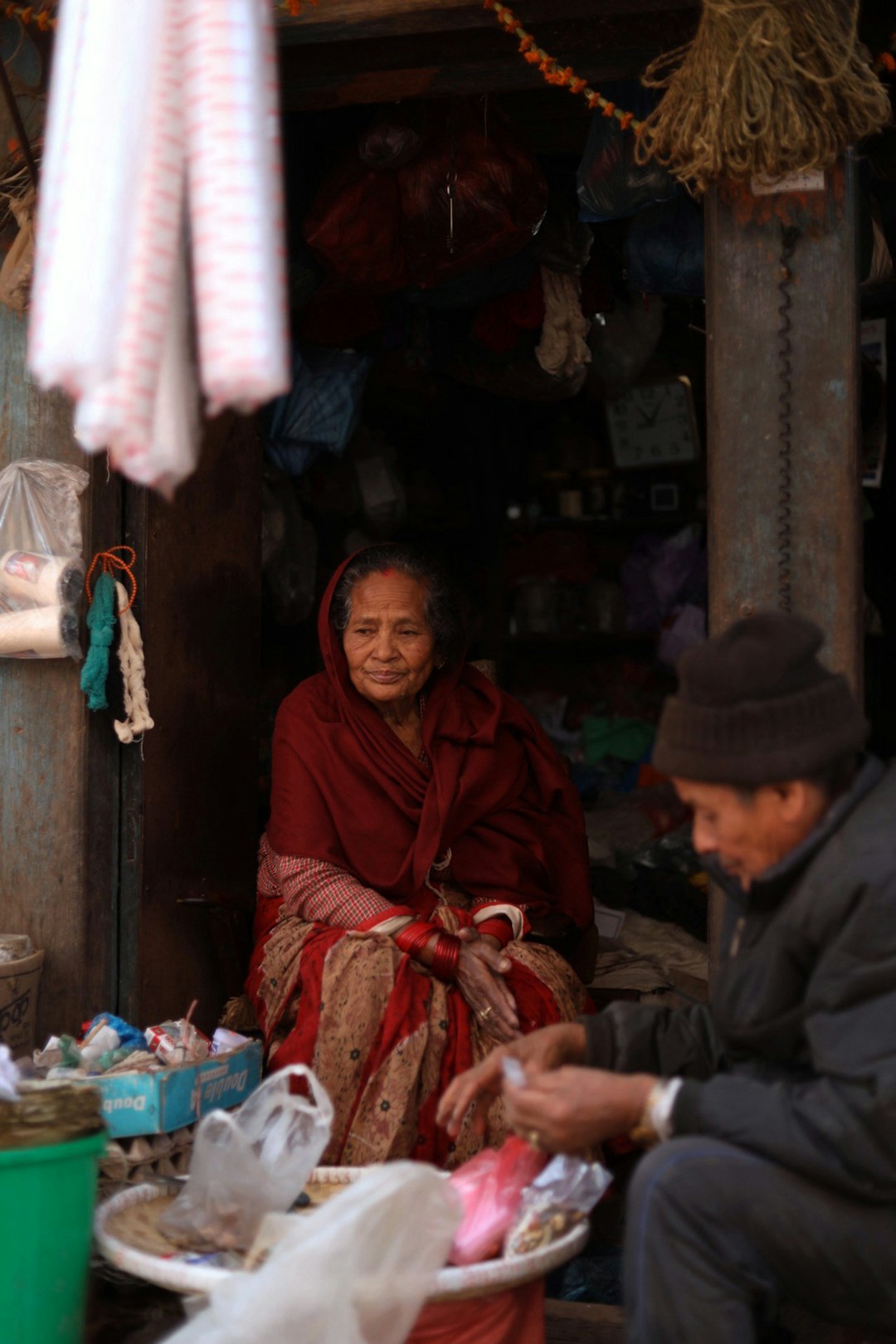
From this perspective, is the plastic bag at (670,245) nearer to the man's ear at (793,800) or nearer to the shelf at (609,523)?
the man's ear at (793,800)

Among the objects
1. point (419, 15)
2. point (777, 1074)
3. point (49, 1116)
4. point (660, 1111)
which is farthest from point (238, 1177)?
point (419, 15)

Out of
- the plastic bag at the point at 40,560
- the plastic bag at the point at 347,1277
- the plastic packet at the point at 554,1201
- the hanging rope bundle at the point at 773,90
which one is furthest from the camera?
the plastic bag at the point at 40,560

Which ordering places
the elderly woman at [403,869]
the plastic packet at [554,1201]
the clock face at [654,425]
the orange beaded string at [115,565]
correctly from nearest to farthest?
1. the plastic packet at [554,1201]
2. the elderly woman at [403,869]
3. the orange beaded string at [115,565]
4. the clock face at [654,425]

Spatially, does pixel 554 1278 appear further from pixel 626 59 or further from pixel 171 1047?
pixel 626 59

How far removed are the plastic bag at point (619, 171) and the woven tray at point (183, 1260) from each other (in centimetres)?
232

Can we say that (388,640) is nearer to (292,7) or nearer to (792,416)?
(792,416)

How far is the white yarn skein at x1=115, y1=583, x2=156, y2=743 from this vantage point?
356 centimetres

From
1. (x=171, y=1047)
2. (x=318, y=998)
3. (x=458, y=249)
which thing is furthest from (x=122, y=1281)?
(x=458, y=249)

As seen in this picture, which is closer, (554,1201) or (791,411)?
(554,1201)

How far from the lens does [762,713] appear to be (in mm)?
2045

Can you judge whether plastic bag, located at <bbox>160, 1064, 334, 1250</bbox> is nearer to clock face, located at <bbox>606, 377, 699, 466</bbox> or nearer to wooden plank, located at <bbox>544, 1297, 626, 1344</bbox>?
wooden plank, located at <bbox>544, 1297, 626, 1344</bbox>

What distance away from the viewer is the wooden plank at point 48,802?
358 cm

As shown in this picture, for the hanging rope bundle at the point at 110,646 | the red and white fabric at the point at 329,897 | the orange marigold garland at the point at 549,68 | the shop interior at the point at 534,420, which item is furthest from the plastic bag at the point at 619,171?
the red and white fabric at the point at 329,897

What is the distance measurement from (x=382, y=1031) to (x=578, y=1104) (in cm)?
121
